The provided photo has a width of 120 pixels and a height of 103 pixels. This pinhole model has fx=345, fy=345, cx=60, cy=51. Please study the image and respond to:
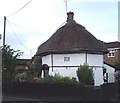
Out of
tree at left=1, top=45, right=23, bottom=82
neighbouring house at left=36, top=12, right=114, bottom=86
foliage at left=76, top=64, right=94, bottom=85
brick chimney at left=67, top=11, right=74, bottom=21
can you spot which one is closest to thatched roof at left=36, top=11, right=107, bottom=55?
neighbouring house at left=36, top=12, right=114, bottom=86

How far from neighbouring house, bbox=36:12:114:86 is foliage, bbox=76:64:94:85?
8.92ft

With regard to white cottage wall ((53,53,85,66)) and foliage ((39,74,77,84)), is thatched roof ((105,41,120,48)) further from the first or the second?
foliage ((39,74,77,84))

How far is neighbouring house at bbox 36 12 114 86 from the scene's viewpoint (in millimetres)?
37406

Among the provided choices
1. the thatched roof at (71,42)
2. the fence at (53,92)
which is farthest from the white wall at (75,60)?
the fence at (53,92)

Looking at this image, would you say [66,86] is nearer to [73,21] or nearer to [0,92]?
[0,92]

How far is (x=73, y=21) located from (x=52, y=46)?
5336 mm

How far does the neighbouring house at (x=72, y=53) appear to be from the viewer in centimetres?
3741

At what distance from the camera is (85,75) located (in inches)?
1315

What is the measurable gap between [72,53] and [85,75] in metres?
4.79

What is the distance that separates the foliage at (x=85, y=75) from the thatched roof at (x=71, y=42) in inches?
142

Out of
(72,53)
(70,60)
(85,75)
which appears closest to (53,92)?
(85,75)

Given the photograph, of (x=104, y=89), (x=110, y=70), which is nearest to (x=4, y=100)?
(x=104, y=89)

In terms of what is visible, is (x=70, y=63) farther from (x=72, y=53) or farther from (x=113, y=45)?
(x=113, y=45)

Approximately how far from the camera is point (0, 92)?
22.9 m
